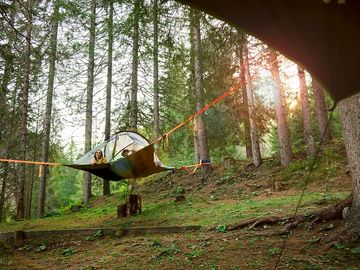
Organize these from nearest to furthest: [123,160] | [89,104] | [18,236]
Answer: [18,236], [123,160], [89,104]

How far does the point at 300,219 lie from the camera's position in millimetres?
4625

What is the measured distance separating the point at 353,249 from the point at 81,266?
3.44m

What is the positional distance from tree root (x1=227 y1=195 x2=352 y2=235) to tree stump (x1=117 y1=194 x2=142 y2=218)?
131 inches

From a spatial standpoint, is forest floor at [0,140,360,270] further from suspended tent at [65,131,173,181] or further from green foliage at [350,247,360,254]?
suspended tent at [65,131,173,181]

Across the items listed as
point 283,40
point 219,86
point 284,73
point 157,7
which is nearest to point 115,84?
point 219,86

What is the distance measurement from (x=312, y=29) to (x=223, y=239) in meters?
3.49

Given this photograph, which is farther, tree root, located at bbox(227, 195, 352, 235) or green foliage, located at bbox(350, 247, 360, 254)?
tree root, located at bbox(227, 195, 352, 235)

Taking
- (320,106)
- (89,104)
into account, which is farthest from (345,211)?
(89,104)

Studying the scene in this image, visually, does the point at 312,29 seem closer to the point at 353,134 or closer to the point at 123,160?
the point at 353,134

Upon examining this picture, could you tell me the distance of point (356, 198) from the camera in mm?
3938

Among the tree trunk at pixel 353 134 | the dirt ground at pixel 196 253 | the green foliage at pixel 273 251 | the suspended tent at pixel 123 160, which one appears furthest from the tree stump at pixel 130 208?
the tree trunk at pixel 353 134

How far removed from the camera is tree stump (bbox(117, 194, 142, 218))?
25.3 feet

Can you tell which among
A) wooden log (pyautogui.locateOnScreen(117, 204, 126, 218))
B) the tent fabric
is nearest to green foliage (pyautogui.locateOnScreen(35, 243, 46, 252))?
wooden log (pyautogui.locateOnScreen(117, 204, 126, 218))

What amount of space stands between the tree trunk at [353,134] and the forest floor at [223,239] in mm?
577
